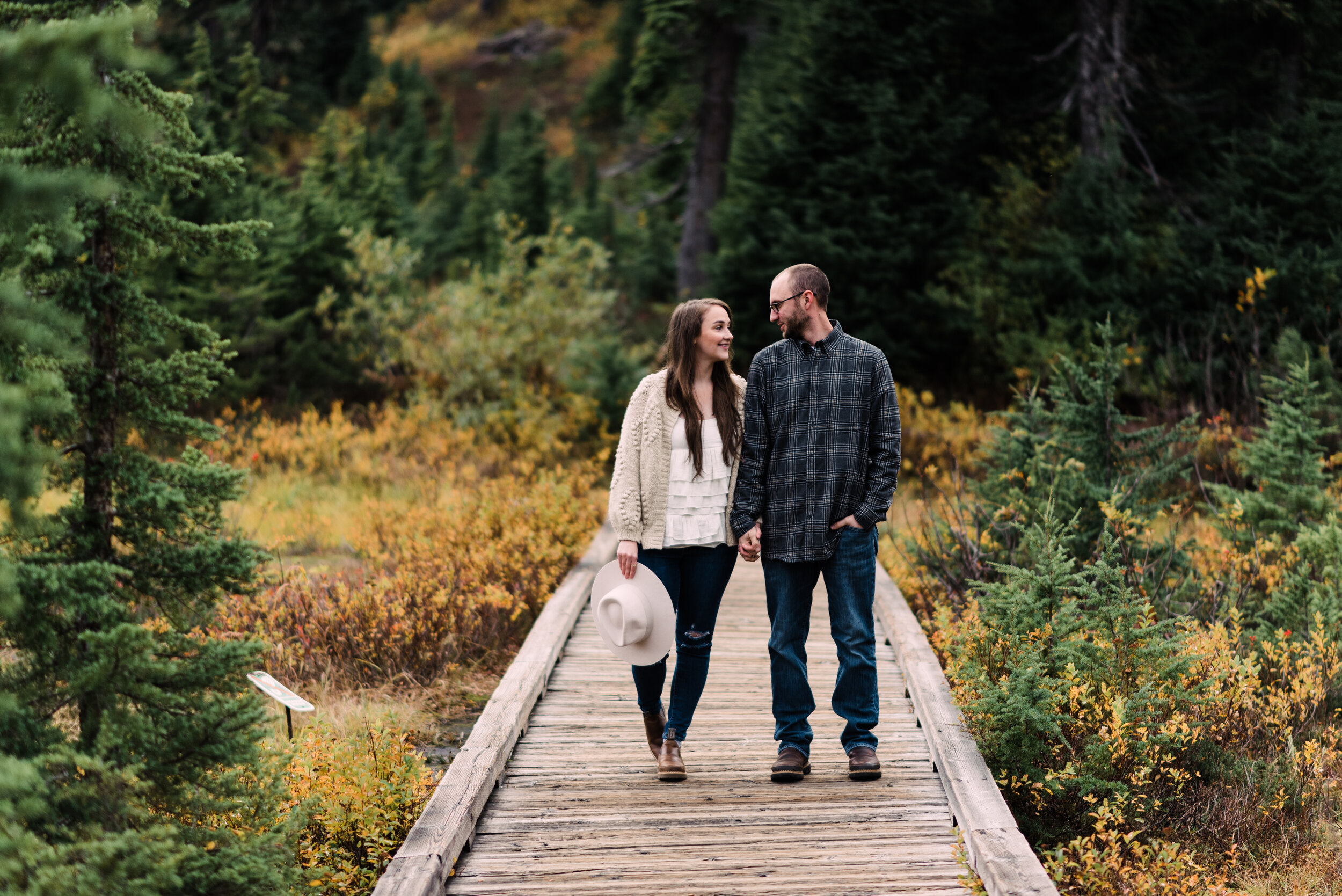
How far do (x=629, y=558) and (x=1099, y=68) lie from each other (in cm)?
1533

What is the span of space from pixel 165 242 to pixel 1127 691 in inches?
171

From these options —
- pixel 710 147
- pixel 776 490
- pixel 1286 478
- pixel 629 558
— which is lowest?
pixel 1286 478

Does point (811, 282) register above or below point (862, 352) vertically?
above

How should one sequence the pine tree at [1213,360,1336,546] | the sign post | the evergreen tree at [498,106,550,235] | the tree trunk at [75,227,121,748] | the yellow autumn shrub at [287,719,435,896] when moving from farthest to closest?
the evergreen tree at [498,106,550,235], the pine tree at [1213,360,1336,546], the sign post, the yellow autumn shrub at [287,719,435,896], the tree trunk at [75,227,121,748]

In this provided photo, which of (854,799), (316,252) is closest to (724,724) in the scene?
(854,799)

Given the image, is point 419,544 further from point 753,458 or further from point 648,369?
point 648,369

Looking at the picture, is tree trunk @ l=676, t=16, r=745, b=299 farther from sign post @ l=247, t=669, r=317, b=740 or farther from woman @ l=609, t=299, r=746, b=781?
sign post @ l=247, t=669, r=317, b=740

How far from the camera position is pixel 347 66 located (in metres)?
56.6

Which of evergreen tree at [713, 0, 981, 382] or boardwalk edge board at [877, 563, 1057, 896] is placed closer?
boardwalk edge board at [877, 563, 1057, 896]

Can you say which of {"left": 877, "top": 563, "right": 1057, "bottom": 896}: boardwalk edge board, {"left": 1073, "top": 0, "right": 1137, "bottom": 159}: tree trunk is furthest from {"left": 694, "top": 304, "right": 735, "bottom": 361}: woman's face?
{"left": 1073, "top": 0, "right": 1137, "bottom": 159}: tree trunk

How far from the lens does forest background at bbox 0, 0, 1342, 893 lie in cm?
301

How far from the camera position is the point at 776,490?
448 centimetres

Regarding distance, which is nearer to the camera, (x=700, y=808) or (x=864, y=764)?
(x=700, y=808)

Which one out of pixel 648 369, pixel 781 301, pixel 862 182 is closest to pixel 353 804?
pixel 781 301
